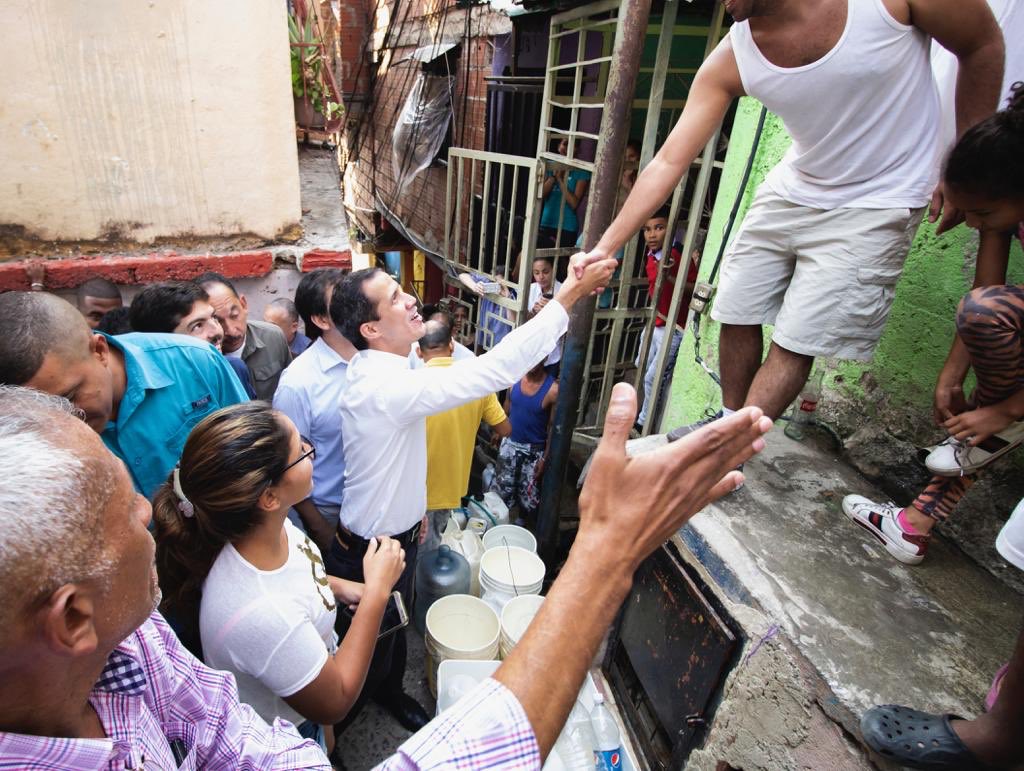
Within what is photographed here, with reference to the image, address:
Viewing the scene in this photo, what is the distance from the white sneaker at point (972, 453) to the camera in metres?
1.68

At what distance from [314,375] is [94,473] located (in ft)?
6.44

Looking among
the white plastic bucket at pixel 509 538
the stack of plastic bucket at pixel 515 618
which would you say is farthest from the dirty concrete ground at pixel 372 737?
the white plastic bucket at pixel 509 538

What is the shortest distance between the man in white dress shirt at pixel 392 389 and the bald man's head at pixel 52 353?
0.85 meters

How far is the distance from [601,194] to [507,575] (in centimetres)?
217

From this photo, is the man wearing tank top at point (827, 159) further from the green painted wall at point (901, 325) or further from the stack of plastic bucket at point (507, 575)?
the stack of plastic bucket at point (507, 575)

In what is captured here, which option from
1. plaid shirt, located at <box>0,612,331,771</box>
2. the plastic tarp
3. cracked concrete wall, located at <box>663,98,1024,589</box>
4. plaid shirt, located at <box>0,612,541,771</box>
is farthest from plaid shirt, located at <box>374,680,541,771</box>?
the plastic tarp

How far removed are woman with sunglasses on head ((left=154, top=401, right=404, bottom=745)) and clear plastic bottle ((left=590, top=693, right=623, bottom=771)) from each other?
117 centimetres

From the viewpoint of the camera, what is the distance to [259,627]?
1437mm

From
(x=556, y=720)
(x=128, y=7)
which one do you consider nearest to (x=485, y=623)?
(x=556, y=720)

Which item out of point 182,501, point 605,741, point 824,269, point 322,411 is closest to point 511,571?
point 605,741

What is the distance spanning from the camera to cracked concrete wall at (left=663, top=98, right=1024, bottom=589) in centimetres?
206

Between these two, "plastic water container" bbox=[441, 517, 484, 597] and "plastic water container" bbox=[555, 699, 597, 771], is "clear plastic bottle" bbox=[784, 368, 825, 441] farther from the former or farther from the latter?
"plastic water container" bbox=[441, 517, 484, 597]

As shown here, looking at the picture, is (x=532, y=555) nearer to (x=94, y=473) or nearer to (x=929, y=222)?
(x=929, y=222)

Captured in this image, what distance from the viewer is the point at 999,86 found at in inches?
61.2
